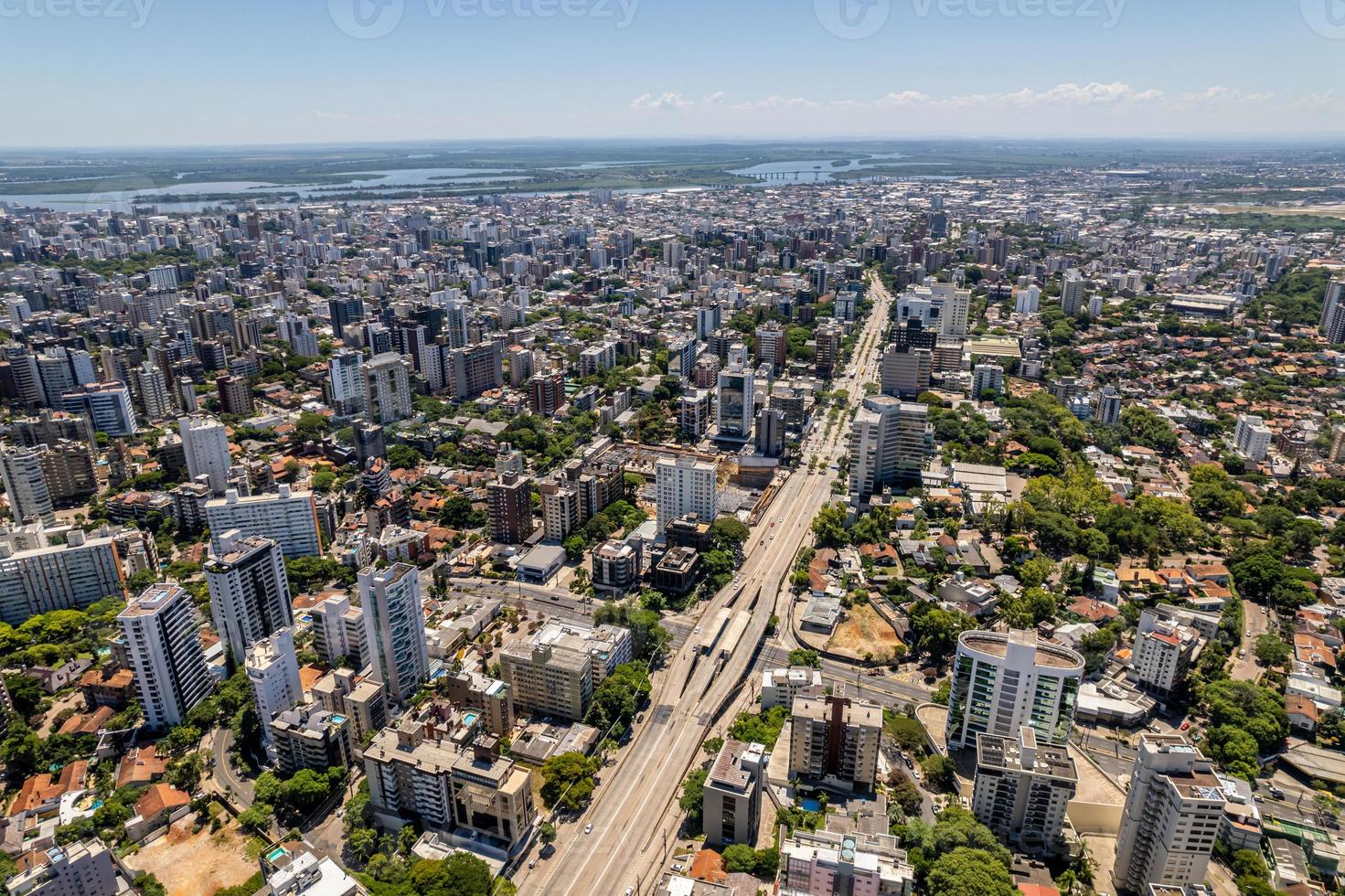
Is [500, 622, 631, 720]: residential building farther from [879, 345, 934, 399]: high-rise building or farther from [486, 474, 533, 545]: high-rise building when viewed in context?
[879, 345, 934, 399]: high-rise building

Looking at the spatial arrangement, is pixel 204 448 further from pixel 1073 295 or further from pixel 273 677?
pixel 1073 295

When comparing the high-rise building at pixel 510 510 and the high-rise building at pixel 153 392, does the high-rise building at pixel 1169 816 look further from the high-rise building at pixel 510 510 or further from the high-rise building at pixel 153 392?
the high-rise building at pixel 153 392

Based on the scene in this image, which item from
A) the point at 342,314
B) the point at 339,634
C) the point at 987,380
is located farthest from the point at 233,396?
the point at 987,380

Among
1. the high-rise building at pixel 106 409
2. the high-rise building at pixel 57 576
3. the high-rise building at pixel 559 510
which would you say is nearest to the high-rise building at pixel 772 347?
the high-rise building at pixel 559 510

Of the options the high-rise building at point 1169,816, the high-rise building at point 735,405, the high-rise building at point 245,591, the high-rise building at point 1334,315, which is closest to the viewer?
the high-rise building at point 1169,816

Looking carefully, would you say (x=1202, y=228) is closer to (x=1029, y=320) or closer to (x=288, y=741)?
(x=1029, y=320)
